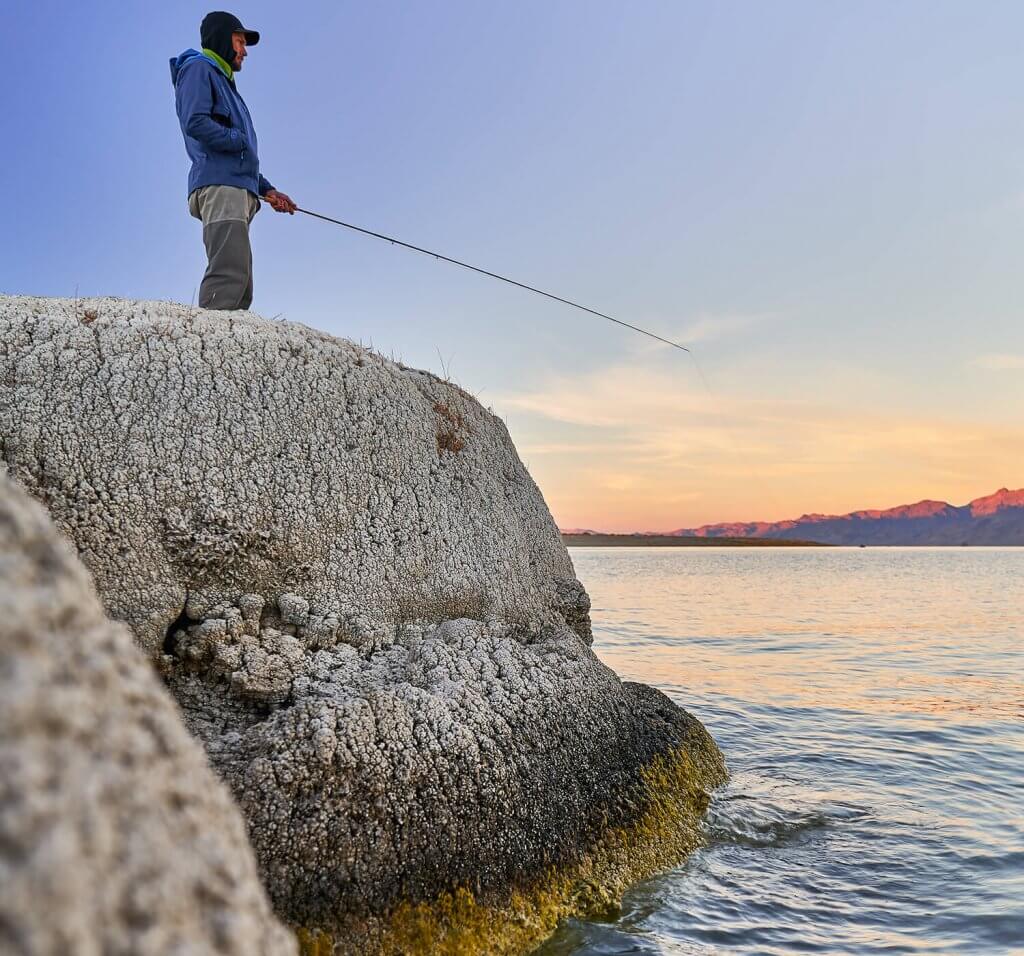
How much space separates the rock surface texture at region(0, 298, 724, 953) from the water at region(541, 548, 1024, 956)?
48cm

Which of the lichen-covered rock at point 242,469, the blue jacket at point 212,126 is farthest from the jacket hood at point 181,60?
the lichen-covered rock at point 242,469

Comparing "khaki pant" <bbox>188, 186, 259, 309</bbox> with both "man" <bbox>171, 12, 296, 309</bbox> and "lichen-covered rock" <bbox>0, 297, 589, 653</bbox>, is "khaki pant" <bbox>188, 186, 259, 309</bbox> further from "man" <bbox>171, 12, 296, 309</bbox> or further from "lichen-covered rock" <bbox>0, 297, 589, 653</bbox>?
"lichen-covered rock" <bbox>0, 297, 589, 653</bbox>

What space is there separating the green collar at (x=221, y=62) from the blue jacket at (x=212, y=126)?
4.3 inches

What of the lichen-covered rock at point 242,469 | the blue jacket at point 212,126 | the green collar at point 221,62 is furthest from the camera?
the green collar at point 221,62

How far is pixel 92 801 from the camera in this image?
113cm

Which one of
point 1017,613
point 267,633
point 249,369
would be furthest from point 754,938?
point 1017,613

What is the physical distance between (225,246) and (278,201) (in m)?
0.79

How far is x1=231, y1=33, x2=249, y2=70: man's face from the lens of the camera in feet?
25.2

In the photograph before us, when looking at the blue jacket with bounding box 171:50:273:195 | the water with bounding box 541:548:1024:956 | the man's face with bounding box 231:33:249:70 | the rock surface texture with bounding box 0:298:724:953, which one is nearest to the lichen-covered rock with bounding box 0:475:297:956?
the rock surface texture with bounding box 0:298:724:953

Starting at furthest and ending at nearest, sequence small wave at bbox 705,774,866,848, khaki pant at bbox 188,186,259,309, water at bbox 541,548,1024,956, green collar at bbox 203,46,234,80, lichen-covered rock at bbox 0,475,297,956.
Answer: green collar at bbox 203,46,234,80, khaki pant at bbox 188,186,259,309, small wave at bbox 705,774,866,848, water at bbox 541,548,1024,956, lichen-covered rock at bbox 0,475,297,956

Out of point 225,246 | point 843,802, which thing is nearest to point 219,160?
point 225,246

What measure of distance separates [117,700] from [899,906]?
6250 millimetres

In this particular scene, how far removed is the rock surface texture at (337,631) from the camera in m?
4.29

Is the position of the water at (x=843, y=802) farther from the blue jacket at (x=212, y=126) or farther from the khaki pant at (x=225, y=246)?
the blue jacket at (x=212, y=126)
